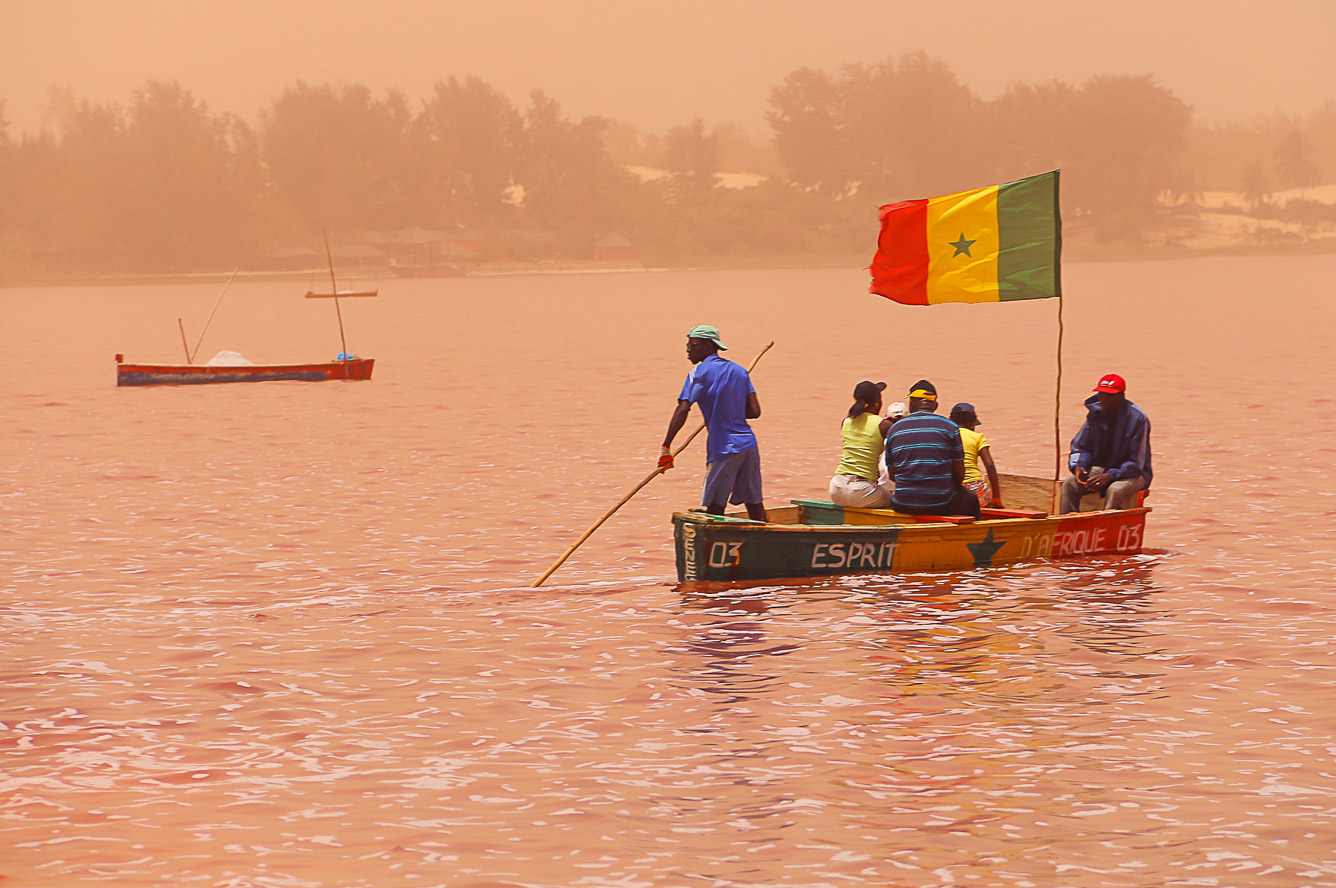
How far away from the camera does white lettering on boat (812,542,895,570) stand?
13945 millimetres

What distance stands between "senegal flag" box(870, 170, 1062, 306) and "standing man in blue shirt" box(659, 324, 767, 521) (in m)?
2.01

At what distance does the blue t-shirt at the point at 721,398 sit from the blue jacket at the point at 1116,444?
3326mm

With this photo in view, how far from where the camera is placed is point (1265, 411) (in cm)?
3044

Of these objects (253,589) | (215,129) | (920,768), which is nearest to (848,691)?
(920,768)

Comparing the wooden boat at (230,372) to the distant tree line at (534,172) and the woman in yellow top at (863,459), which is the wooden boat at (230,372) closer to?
the woman in yellow top at (863,459)

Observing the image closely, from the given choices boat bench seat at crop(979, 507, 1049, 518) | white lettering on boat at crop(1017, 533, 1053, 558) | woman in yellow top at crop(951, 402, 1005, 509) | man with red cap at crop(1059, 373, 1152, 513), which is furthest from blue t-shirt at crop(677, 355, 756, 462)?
man with red cap at crop(1059, 373, 1152, 513)

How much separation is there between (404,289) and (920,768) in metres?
136

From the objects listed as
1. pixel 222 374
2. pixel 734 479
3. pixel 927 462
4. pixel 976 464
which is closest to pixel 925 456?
pixel 927 462

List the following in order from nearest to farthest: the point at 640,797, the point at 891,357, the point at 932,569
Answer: the point at 640,797, the point at 932,569, the point at 891,357

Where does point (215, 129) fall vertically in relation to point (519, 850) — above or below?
above

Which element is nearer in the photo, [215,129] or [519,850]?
[519,850]

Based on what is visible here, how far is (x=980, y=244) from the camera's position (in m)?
15.3

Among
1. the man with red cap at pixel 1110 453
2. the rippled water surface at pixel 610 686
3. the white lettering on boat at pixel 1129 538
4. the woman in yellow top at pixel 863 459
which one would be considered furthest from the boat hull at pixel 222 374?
the white lettering on boat at pixel 1129 538

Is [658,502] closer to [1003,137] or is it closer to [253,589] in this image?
[253,589]
